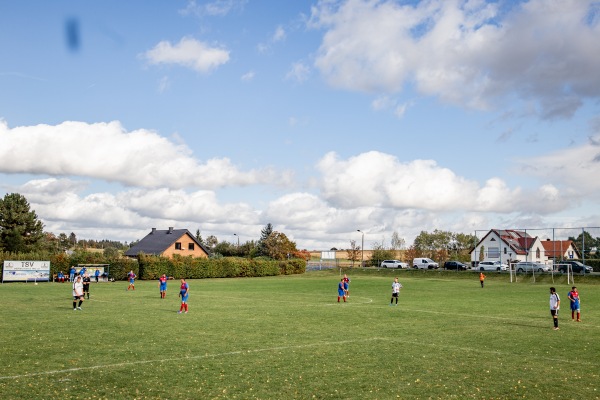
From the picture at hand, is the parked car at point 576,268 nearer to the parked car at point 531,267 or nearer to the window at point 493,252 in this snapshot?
the parked car at point 531,267

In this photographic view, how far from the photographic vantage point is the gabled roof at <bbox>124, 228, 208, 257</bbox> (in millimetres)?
110688

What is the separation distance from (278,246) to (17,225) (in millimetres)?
59670

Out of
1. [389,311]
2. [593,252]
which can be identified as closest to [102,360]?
[389,311]

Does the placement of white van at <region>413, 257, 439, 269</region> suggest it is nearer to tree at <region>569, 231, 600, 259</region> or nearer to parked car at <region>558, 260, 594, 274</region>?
tree at <region>569, 231, 600, 259</region>

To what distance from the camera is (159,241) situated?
11462 cm

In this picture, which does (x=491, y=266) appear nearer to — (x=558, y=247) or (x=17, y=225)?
(x=558, y=247)

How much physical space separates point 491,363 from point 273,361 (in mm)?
6675

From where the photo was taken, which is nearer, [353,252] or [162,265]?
[162,265]

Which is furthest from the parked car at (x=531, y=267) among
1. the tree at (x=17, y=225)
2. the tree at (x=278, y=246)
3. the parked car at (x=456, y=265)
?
the tree at (x=17, y=225)

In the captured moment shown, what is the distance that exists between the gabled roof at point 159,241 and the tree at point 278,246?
24980mm

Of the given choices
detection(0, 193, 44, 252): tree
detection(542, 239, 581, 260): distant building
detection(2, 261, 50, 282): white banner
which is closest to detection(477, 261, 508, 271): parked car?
detection(542, 239, 581, 260): distant building

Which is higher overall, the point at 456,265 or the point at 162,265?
the point at 456,265

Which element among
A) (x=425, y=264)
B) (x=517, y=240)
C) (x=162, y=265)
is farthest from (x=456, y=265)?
(x=162, y=265)

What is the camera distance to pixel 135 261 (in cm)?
7831
